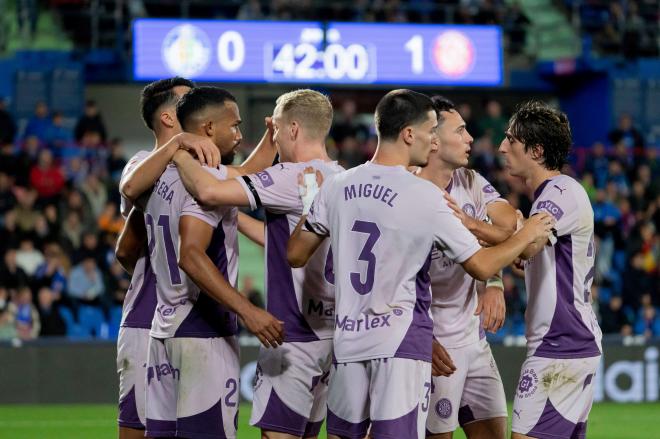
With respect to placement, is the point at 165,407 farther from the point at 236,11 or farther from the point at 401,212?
the point at 236,11

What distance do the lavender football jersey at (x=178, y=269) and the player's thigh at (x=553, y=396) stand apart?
155cm

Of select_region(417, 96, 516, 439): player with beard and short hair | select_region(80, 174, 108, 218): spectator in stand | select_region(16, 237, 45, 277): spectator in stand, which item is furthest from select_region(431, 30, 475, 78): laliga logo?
select_region(417, 96, 516, 439): player with beard and short hair

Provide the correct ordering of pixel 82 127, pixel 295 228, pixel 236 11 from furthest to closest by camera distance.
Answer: pixel 236 11
pixel 82 127
pixel 295 228

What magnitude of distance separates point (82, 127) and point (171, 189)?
1321 centimetres

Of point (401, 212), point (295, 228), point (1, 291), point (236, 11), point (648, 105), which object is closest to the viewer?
point (401, 212)

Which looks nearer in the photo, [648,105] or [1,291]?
[1,291]

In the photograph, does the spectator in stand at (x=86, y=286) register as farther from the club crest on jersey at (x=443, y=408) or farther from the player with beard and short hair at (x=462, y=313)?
the club crest on jersey at (x=443, y=408)

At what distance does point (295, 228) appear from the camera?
225 inches

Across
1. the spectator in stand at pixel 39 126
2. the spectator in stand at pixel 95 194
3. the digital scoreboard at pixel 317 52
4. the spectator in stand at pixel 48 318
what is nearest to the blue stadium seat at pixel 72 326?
the spectator in stand at pixel 48 318

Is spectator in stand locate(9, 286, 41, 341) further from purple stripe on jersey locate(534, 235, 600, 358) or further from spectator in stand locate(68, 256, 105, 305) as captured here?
purple stripe on jersey locate(534, 235, 600, 358)

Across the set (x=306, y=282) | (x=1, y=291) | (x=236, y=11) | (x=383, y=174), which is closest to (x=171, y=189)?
(x=306, y=282)

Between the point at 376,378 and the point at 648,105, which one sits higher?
the point at 648,105

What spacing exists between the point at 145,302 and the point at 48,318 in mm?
8607

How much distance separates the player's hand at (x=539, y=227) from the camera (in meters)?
5.63
